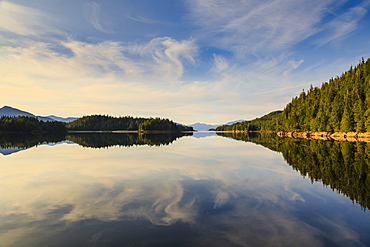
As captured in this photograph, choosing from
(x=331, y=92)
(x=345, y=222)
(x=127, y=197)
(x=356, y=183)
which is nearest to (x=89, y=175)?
(x=127, y=197)

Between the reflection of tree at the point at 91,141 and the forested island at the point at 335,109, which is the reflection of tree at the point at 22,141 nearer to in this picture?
the reflection of tree at the point at 91,141

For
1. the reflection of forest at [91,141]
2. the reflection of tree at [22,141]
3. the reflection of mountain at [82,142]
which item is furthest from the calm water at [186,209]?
the reflection of tree at [22,141]

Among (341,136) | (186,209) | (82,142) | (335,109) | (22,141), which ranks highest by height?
(335,109)

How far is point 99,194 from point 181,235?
8524 mm

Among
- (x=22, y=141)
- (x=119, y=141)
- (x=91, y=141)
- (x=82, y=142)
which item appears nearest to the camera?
(x=82, y=142)

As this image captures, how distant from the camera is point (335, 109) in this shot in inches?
3846

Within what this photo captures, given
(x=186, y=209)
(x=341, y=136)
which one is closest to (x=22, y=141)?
(x=186, y=209)

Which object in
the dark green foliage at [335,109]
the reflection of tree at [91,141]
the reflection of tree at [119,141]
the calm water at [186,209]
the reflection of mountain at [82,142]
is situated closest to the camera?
the calm water at [186,209]

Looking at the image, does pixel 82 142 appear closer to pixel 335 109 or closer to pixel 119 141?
pixel 119 141

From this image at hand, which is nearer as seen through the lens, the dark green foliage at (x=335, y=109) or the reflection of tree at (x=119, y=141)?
the reflection of tree at (x=119, y=141)

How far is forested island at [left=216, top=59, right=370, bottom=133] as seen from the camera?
84.1m

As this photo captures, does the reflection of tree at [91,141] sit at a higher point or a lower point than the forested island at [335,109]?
lower

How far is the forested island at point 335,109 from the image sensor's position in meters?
84.1

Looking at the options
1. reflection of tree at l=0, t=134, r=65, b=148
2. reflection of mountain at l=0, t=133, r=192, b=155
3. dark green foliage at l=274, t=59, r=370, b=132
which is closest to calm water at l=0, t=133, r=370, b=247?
reflection of mountain at l=0, t=133, r=192, b=155
